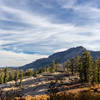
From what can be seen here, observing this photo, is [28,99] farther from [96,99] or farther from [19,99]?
[96,99]

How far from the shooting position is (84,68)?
215ft

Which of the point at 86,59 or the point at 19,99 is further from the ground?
the point at 86,59

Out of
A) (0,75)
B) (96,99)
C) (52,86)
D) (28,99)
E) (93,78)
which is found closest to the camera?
(96,99)

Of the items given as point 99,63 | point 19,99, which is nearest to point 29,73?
point 99,63

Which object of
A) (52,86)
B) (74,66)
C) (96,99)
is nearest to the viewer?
(96,99)

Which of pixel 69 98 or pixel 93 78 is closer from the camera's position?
pixel 69 98

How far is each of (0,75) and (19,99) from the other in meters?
114

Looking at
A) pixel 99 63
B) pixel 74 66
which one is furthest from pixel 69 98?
pixel 74 66

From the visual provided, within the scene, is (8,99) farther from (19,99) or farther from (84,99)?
(84,99)

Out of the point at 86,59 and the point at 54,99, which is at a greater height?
the point at 86,59

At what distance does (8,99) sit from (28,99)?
156 centimetres

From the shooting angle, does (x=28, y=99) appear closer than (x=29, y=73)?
Yes

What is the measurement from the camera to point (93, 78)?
69375 millimetres

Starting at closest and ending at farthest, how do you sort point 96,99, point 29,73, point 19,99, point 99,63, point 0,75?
point 96,99, point 19,99, point 99,63, point 0,75, point 29,73
